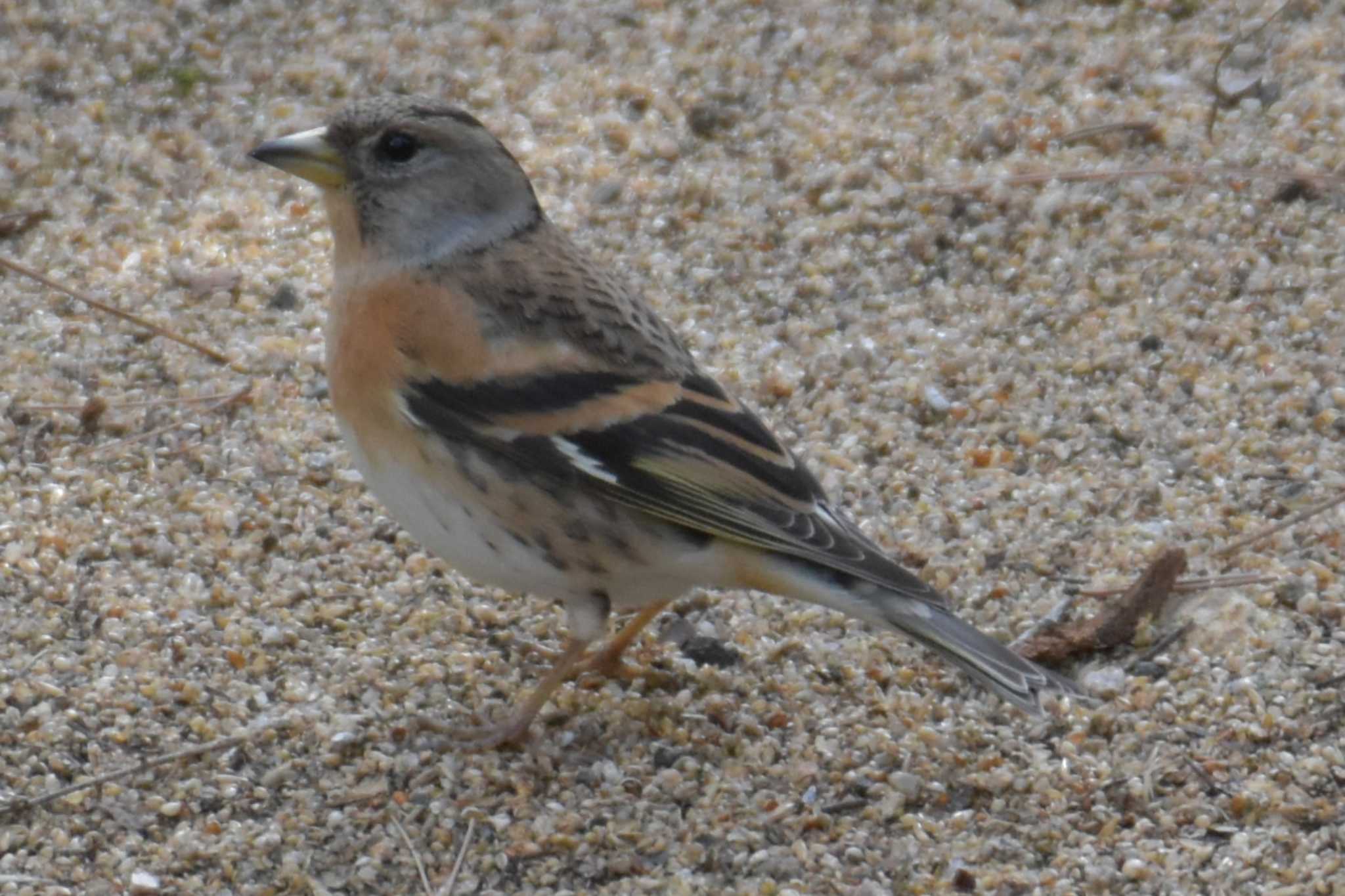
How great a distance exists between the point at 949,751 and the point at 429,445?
3.44ft

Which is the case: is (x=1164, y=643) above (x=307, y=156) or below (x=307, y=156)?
below

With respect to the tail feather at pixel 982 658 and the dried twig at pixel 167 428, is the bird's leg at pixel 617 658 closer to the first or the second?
the tail feather at pixel 982 658

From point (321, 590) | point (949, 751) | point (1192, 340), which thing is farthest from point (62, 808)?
point (1192, 340)

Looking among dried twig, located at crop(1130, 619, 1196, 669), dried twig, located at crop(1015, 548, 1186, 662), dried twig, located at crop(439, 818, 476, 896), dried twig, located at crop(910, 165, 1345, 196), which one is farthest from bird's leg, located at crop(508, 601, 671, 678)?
dried twig, located at crop(910, 165, 1345, 196)

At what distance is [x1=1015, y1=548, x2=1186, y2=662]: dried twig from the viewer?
352cm

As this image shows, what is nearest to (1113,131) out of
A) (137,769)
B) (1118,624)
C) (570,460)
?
(1118,624)

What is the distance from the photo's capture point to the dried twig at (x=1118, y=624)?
352 cm

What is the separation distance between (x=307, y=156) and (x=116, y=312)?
107 cm

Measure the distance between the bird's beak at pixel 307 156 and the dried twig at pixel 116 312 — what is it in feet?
2.93

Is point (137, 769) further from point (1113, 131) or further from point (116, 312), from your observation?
point (1113, 131)

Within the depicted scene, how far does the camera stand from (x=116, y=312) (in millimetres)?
4363

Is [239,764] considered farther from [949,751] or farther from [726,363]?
[726,363]

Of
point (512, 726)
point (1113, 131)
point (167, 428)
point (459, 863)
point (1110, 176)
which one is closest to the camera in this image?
point (459, 863)

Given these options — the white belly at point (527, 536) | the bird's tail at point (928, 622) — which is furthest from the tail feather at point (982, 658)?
the white belly at point (527, 536)
